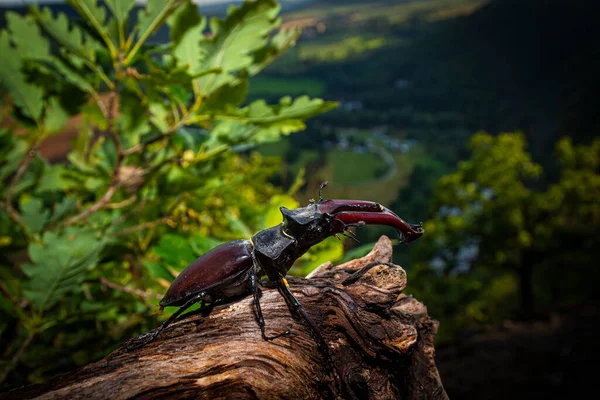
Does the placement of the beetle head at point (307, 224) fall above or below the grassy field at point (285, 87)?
above

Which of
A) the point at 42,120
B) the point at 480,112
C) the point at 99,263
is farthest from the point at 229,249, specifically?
the point at 480,112

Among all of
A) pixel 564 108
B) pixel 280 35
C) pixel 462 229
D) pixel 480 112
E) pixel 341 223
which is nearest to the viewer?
pixel 341 223

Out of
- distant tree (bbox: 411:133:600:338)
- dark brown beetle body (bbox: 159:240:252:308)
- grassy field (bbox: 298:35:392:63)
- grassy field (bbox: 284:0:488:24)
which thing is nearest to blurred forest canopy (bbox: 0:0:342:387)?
dark brown beetle body (bbox: 159:240:252:308)

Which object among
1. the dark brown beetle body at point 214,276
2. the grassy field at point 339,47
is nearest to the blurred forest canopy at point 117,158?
the dark brown beetle body at point 214,276

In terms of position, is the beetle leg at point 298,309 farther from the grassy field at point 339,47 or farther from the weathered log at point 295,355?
the grassy field at point 339,47

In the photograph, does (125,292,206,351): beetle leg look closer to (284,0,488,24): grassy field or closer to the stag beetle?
the stag beetle

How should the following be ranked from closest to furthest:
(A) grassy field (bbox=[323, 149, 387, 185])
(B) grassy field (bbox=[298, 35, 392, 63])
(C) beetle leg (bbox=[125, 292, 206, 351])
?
(C) beetle leg (bbox=[125, 292, 206, 351]) → (A) grassy field (bbox=[323, 149, 387, 185]) → (B) grassy field (bbox=[298, 35, 392, 63])

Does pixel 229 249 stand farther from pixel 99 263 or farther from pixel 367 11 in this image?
pixel 367 11
